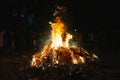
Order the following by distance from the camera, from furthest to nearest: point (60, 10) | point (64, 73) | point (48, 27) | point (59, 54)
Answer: point (48, 27) → point (60, 10) → point (59, 54) → point (64, 73)

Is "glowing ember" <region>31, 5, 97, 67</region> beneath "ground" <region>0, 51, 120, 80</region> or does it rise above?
above

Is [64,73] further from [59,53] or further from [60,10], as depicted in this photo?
[60,10]

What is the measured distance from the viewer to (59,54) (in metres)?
16.5

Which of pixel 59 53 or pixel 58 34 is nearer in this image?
pixel 59 53

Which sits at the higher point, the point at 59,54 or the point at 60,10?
the point at 60,10

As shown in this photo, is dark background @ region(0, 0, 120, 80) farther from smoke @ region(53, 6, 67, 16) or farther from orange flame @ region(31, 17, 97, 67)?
smoke @ region(53, 6, 67, 16)

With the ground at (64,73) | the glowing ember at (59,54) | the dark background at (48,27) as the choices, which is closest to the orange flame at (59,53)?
the glowing ember at (59,54)

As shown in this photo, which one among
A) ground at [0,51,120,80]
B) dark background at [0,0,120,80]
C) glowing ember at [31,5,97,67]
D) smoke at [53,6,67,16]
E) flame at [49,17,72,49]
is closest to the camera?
ground at [0,51,120,80]

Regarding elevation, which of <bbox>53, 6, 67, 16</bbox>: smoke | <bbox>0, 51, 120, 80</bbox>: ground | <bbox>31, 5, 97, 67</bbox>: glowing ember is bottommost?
<bbox>0, 51, 120, 80</bbox>: ground

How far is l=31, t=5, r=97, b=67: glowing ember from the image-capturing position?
633 inches

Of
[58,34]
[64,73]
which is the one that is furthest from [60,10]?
[64,73]

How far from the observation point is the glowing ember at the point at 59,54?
52.7 feet

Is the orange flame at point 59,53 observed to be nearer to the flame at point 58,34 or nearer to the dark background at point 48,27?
the flame at point 58,34

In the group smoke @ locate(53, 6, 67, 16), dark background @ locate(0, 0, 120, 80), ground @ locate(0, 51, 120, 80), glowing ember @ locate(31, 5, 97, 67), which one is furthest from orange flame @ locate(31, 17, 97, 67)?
dark background @ locate(0, 0, 120, 80)
